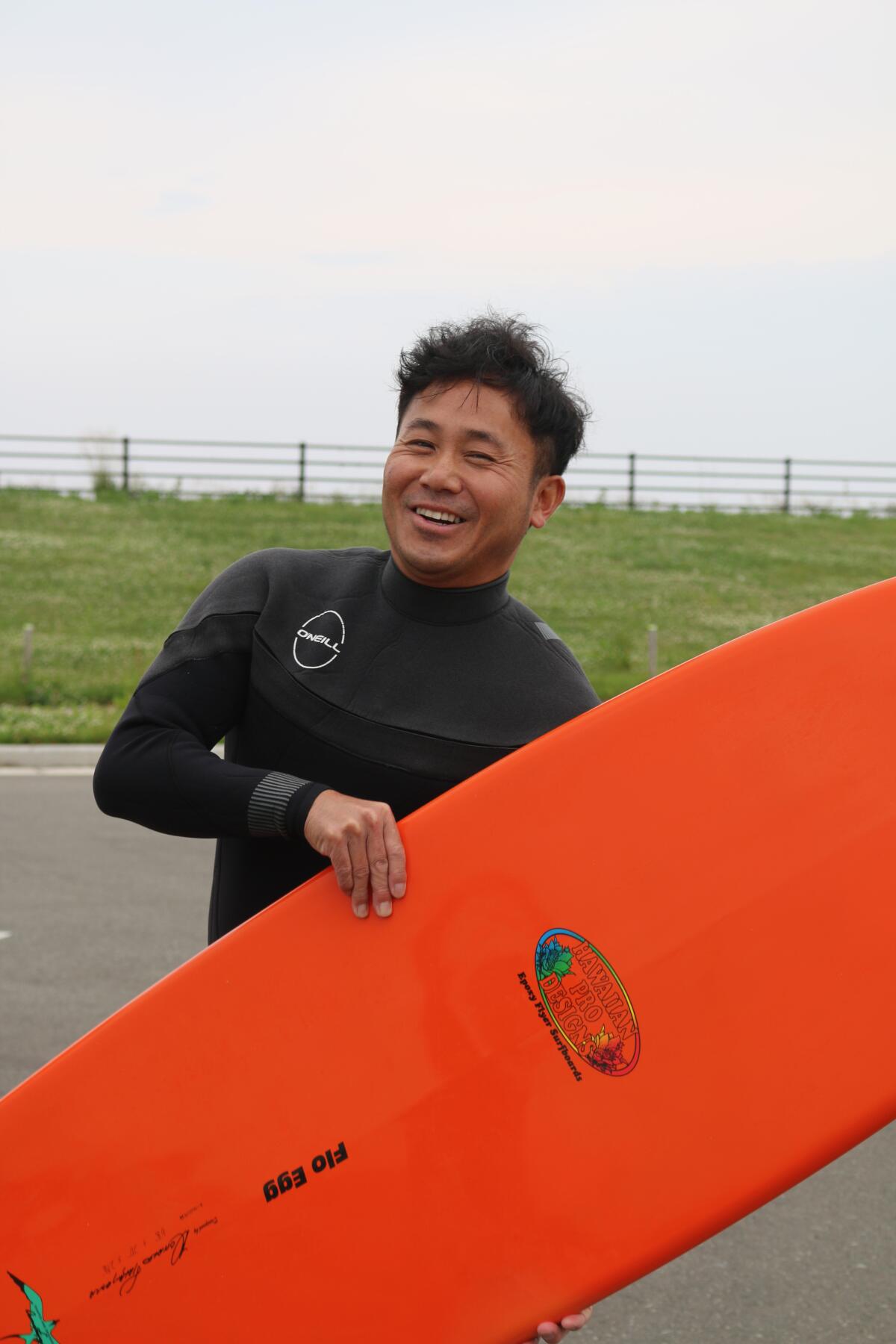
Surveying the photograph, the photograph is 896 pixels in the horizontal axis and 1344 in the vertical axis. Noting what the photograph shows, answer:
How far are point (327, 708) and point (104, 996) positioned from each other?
3.09m

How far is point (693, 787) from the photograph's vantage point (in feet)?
7.16

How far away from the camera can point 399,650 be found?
204 cm

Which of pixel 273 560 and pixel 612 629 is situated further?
pixel 612 629

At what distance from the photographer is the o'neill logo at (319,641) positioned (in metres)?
2.02

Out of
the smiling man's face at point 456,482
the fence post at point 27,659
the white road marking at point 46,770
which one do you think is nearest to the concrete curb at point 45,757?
the white road marking at point 46,770

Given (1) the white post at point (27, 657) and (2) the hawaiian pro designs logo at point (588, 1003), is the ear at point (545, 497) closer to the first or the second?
(2) the hawaiian pro designs logo at point (588, 1003)

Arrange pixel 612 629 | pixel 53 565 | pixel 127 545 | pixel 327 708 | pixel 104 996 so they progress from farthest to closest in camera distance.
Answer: pixel 127 545 < pixel 53 565 < pixel 612 629 < pixel 104 996 < pixel 327 708

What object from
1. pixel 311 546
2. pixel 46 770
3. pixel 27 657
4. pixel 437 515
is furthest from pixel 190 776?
pixel 311 546

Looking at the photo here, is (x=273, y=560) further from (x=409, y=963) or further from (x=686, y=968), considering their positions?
(x=686, y=968)

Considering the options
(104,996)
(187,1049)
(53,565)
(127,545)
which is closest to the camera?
(187,1049)

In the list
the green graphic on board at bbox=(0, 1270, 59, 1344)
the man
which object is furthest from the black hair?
the green graphic on board at bbox=(0, 1270, 59, 1344)

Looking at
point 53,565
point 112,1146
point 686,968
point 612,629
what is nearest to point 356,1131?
point 112,1146

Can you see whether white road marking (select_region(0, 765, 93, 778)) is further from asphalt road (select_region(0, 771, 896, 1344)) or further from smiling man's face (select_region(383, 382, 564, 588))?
smiling man's face (select_region(383, 382, 564, 588))

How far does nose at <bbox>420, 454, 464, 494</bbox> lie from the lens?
1.94 meters
